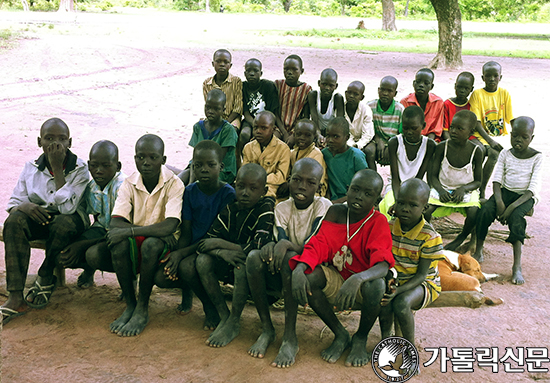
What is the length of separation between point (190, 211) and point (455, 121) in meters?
2.57

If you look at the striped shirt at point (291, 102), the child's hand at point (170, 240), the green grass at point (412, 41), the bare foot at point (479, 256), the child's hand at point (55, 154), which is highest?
the green grass at point (412, 41)

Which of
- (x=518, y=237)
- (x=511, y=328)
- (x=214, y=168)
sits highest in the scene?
(x=214, y=168)

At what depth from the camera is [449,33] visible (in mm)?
14945

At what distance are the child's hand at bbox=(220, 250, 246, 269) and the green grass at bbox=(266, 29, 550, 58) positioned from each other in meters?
17.6

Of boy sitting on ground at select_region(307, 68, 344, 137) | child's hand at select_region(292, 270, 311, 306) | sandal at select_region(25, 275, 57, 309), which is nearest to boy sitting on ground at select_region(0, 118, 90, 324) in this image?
sandal at select_region(25, 275, 57, 309)

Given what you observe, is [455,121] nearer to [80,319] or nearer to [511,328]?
[511,328]

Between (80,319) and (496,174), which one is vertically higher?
(496,174)

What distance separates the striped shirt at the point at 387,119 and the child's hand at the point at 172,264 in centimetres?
292

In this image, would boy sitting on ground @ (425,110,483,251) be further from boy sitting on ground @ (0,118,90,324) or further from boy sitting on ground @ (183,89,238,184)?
boy sitting on ground @ (0,118,90,324)

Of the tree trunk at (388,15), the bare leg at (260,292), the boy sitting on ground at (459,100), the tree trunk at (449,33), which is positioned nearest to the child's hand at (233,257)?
the bare leg at (260,292)

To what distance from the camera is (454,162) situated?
4.98 metres

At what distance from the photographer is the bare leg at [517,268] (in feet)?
14.8

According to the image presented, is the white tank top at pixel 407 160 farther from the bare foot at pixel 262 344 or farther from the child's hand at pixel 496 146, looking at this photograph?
the bare foot at pixel 262 344

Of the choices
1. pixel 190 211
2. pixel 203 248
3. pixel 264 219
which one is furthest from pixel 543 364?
pixel 190 211
